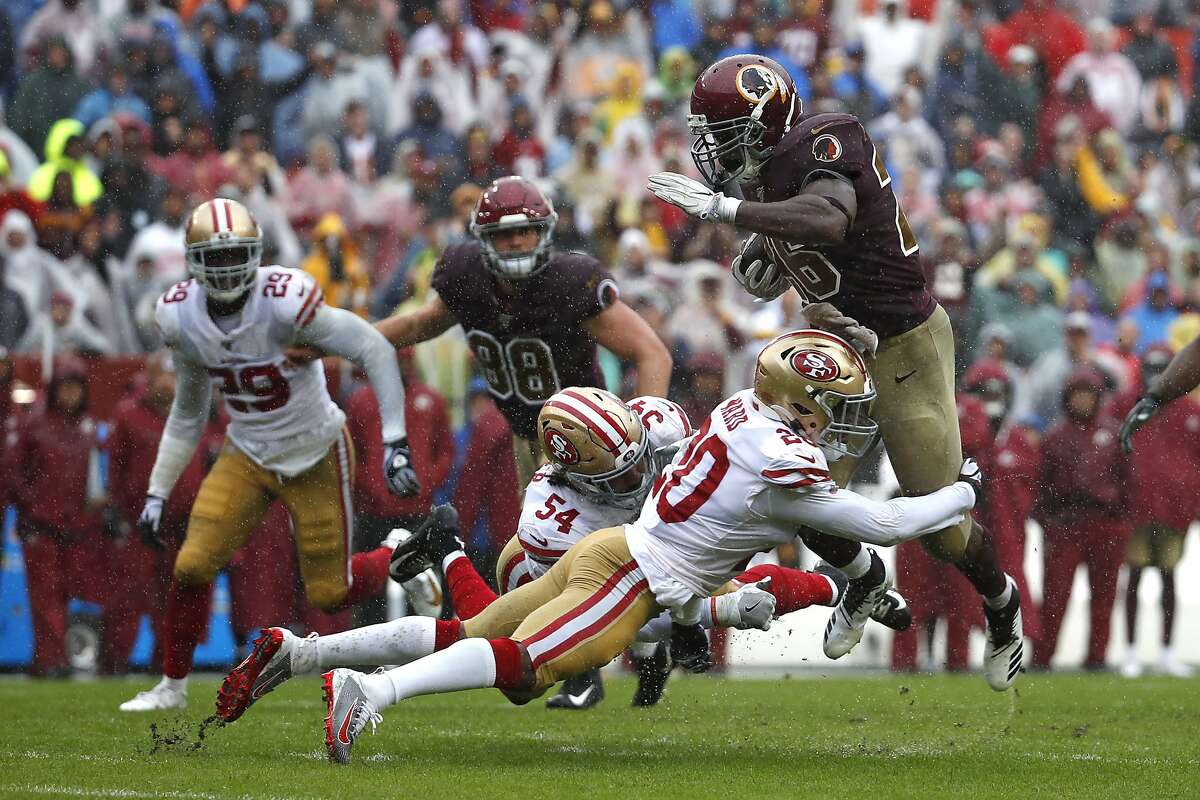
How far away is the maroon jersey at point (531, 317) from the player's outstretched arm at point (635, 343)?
0.04 meters

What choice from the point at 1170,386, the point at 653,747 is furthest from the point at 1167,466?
the point at 653,747

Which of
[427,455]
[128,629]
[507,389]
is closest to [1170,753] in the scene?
[507,389]

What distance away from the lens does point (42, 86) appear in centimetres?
1290

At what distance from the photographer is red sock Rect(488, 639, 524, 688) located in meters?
5.34

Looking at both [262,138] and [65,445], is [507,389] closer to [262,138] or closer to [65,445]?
[65,445]

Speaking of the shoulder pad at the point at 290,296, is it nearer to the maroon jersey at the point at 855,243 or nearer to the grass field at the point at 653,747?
the grass field at the point at 653,747

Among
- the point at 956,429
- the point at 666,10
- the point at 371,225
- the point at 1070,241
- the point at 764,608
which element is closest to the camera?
the point at 764,608

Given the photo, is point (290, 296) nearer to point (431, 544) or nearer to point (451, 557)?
point (431, 544)

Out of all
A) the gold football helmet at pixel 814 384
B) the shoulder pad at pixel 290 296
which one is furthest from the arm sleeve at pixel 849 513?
the shoulder pad at pixel 290 296

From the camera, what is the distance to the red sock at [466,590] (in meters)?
6.31

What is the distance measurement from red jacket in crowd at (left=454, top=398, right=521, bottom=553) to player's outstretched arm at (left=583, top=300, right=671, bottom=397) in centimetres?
279

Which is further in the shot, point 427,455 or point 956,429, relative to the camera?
point 427,455

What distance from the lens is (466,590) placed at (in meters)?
6.41

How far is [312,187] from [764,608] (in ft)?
25.0
